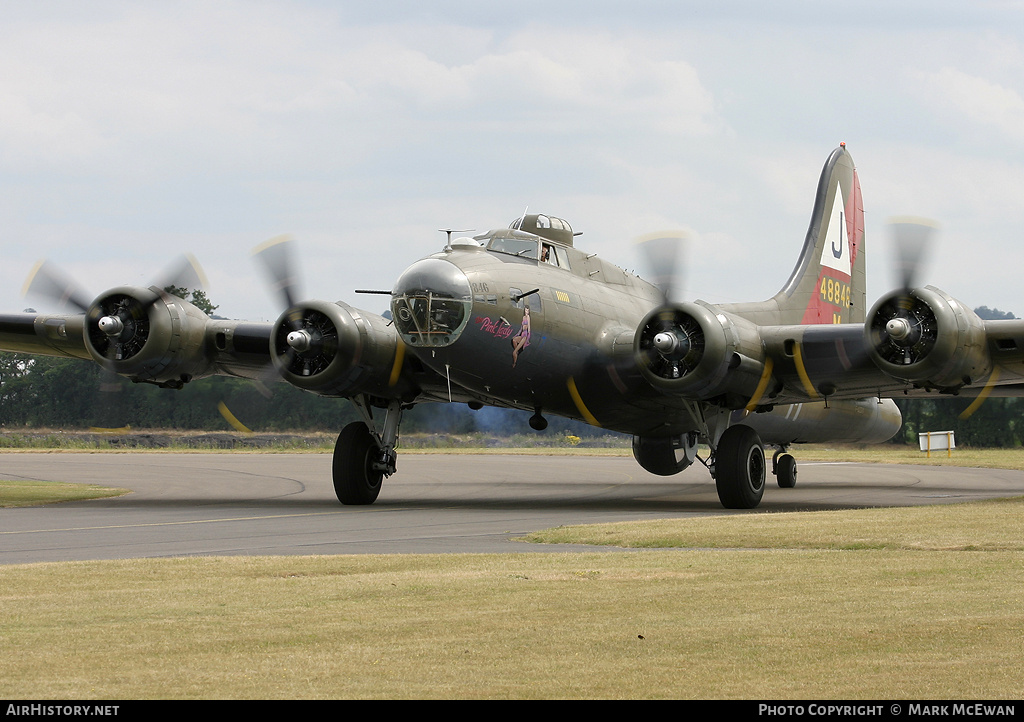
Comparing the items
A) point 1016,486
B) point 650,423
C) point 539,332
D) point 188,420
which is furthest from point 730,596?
point 188,420

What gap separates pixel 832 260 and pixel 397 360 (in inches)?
566

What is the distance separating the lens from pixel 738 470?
2245 cm

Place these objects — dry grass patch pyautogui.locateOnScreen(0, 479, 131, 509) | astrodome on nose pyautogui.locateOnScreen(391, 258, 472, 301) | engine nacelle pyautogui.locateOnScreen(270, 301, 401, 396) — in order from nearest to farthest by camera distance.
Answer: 1. astrodome on nose pyautogui.locateOnScreen(391, 258, 472, 301)
2. engine nacelle pyautogui.locateOnScreen(270, 301, 401, 396)
3. dry grass patch pyautogui.locateOnScreen(0, 479, 131, 509)

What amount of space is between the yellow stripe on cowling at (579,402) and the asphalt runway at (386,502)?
177 centimetres

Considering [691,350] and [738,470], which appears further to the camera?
[738,470]

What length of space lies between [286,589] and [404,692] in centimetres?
432

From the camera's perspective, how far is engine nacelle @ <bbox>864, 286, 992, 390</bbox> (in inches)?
787

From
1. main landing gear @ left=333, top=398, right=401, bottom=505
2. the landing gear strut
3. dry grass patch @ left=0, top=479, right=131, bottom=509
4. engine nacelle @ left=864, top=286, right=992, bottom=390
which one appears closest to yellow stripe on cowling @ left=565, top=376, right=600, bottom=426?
main landing gear @ left=333, top=398, right=401, bottom=505

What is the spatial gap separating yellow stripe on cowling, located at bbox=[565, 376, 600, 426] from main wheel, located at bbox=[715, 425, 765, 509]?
2.64 metres

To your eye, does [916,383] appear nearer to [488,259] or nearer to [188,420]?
[488,259]

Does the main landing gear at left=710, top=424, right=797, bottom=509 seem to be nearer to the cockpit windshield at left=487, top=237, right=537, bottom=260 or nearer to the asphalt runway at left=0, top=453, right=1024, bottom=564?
the asphalt runway at left=0, top=453, right=1024, bottom=564

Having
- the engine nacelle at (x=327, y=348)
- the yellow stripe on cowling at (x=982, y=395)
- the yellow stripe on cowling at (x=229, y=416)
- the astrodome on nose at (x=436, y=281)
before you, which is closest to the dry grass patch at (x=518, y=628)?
the astrodome on nose at (x=436, y=281)

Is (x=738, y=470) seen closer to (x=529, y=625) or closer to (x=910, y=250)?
(x=910, y=250)

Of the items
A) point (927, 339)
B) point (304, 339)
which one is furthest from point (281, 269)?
point (927, 339)
